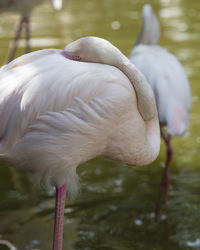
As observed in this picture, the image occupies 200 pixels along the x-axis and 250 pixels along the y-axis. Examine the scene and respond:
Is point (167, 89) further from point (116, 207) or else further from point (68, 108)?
point (68, 108)

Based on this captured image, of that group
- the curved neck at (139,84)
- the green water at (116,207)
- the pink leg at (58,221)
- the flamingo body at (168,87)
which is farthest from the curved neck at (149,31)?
the pink leg at (58,221)

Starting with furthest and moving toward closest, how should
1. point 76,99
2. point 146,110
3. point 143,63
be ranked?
point 143,63
point 146,110
point 76,99

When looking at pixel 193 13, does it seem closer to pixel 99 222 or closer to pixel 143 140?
pixel 99 222

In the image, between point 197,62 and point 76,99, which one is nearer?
point 76,99

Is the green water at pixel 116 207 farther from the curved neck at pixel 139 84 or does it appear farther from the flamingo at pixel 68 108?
the curved neck at pixel 139 84

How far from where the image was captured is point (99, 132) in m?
2.50

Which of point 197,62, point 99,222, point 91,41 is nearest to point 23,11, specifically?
point 197,62

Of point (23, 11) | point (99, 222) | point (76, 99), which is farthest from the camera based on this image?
point (23, 11)

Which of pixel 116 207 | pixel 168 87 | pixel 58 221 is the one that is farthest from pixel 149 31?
pixel 58 221

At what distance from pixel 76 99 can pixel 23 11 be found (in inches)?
149

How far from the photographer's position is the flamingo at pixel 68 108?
246 centimetres

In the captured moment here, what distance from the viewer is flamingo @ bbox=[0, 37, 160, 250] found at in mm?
2455

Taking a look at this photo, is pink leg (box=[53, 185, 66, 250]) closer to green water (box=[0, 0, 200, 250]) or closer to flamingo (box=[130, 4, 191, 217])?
green water (box=[0, 0, 200, 250])

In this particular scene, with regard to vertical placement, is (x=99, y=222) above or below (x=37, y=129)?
below
